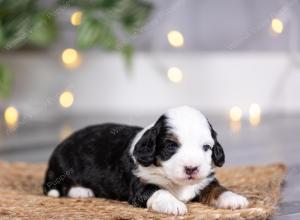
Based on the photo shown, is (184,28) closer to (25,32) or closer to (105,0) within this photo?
(105,0)

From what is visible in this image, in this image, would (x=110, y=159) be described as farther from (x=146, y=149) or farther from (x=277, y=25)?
(x=277, y=25)

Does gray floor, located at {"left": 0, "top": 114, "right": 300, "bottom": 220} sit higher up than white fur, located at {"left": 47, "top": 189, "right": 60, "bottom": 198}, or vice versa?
gray floor, located at {"left": 0, "top": 114, "right": 300, "bottom": 220}

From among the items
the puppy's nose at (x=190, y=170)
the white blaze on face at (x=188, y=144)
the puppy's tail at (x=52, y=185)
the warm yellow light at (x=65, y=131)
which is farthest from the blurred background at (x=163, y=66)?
the puppy's nose at (x=190, y=170)

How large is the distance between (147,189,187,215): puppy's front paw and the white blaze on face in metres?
0.06

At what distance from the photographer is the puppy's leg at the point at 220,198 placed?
208 centimetres

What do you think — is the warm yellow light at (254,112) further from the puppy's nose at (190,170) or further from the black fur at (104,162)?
the puppy's nose at (190,170)

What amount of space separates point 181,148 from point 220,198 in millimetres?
233

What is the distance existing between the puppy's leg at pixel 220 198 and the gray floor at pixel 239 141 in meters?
0.13

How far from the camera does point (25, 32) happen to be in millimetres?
5078

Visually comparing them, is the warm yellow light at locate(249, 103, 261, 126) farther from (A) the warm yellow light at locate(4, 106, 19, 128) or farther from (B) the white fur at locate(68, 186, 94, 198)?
(B) the white fur at locate(68, 186, 94, 198)

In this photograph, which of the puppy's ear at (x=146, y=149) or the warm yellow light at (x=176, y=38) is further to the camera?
the warm yellow light at (x=176, y=38)

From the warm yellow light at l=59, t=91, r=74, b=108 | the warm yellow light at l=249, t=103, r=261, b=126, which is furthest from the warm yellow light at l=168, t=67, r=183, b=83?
the warm yellow light at l=59, t=91, r=74, b=108

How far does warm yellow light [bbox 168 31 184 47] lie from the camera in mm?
6039

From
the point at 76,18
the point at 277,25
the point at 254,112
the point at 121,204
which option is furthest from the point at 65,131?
the point at 121,204
